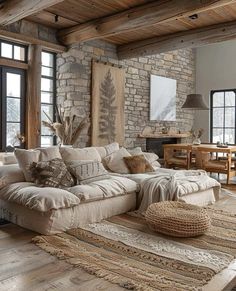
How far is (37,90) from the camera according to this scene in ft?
18.9

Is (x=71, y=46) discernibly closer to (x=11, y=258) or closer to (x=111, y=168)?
→ (x=111, y=168)

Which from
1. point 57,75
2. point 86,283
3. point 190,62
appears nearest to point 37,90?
point 57,75

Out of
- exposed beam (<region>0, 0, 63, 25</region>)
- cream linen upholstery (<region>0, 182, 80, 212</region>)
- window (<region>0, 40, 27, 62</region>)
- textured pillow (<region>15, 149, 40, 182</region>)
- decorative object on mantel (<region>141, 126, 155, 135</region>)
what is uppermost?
exposed beam (<region>0, 0, 63, 25</region>)

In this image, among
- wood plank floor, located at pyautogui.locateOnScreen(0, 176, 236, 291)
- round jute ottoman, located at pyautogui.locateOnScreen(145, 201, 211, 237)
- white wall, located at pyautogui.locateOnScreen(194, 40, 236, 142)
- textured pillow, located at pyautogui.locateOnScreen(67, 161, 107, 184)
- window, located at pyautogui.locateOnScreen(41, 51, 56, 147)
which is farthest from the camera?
white wall, located at pyautogui.locateOnScreen(194, 40, 236, 142)

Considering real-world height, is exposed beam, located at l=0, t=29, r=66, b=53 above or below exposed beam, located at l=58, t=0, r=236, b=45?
below

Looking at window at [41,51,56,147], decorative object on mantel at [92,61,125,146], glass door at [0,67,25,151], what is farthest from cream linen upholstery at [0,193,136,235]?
decorative object on mantel at [92,61,125,146]

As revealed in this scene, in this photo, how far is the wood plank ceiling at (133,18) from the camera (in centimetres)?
445

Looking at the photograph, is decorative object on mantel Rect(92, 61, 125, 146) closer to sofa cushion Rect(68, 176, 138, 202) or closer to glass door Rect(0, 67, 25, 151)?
glass door Rect(0, 67, 25, 151)

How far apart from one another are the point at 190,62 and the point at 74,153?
6.33 m

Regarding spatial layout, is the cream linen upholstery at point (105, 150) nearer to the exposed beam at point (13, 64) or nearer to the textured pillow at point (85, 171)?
the textured pillow at point (85, 171)

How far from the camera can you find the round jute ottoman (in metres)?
3.16

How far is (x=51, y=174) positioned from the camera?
12.5 ft

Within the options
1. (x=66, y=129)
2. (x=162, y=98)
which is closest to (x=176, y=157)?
(x=162, y=98)

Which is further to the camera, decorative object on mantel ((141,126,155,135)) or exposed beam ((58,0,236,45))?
decorative object on mantel ((141,126,155,135))
